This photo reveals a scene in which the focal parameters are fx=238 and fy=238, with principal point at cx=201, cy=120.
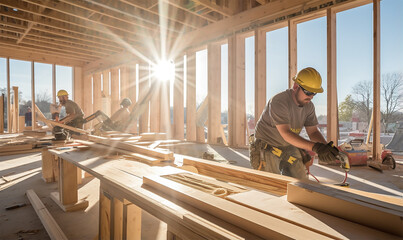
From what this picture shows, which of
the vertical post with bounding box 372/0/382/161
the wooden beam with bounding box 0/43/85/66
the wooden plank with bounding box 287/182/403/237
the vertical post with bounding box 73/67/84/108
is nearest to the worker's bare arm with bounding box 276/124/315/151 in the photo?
the wooden plank with bounding box 287/182/403/237

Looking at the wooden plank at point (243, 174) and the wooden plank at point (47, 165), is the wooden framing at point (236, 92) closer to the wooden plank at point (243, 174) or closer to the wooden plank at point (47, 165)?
the wooden plank at point (47, 165)

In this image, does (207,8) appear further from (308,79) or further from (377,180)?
(377,180)

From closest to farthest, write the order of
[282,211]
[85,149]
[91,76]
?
[282,211], [85,149], [91,76]

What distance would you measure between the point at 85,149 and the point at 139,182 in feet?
5.36

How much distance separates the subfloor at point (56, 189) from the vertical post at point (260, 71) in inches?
61.8

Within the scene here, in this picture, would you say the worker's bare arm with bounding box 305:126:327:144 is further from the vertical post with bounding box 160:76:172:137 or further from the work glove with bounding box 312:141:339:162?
the vertical post with bounding box 160:76:172:137

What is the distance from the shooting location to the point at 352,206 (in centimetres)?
83

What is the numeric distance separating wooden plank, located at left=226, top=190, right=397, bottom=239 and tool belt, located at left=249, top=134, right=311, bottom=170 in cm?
150

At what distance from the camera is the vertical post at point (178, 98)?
26.0ft

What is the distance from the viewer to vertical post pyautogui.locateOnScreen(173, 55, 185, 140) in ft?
26.0

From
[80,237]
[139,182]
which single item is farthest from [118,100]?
[139,182]

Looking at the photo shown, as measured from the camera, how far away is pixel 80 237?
2.04 metres

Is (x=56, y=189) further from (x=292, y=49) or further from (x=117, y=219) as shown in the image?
(x=292, y=49)

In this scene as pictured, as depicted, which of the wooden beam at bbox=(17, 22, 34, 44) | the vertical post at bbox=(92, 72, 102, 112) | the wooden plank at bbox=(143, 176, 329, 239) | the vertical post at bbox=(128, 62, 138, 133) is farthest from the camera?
the vertical post at bbox=(92, 72, 102, 112)
